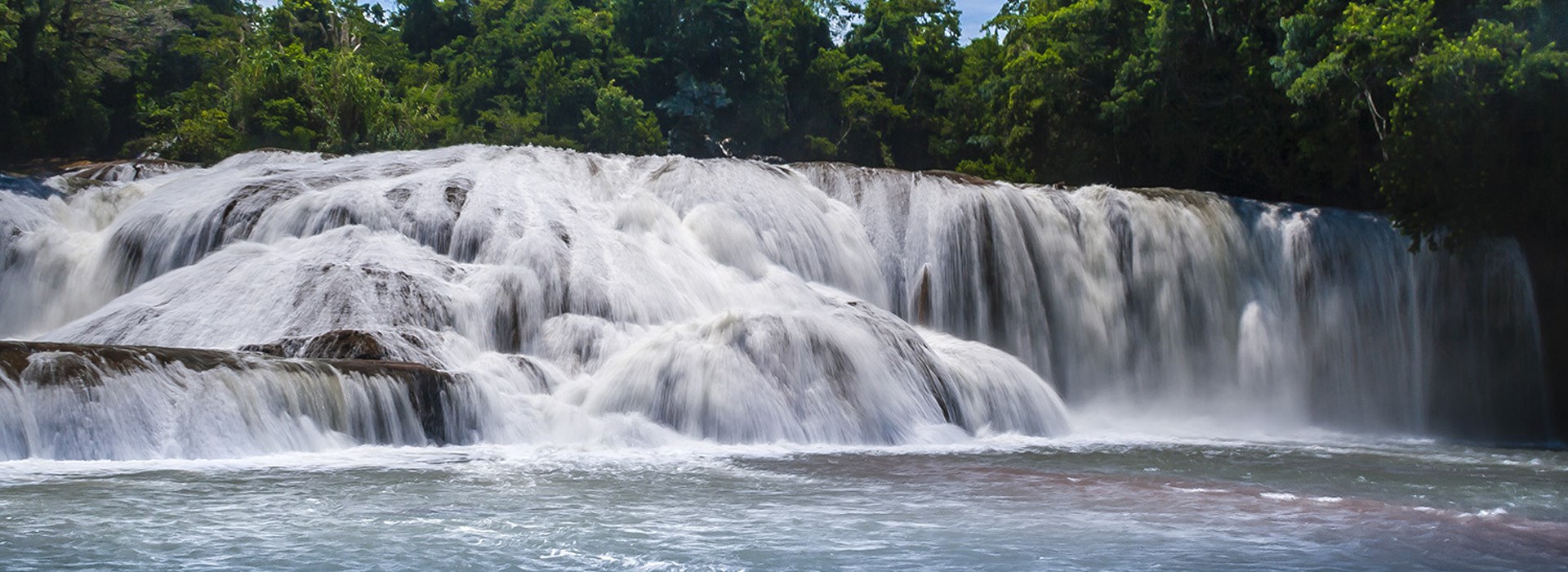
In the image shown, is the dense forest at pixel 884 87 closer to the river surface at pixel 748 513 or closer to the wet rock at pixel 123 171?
the river surface at pixel 748 513

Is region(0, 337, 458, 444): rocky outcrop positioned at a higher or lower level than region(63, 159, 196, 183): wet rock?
lower

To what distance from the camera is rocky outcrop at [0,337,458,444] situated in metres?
9.95

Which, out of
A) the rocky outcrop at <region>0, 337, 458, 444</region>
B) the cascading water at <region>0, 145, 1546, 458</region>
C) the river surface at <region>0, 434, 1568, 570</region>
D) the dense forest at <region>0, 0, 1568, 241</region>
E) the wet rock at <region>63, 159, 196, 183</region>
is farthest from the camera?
the wet rock at <region>63, 159, 196, 183</region>

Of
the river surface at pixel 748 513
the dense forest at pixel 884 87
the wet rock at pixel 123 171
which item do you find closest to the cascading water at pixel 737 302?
the river surface at pixel 748 513

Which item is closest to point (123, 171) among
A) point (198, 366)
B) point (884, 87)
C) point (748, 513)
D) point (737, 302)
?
point (737, 302)

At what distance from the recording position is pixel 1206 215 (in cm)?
1920

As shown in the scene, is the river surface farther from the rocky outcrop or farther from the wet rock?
the wet rock

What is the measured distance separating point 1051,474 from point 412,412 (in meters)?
4.89

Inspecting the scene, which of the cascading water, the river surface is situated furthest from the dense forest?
the river surface

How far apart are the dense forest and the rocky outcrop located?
41.2 feet

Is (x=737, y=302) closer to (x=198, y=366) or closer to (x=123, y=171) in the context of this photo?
(x=198, y=366)

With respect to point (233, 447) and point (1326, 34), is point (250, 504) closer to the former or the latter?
point (233, 447)

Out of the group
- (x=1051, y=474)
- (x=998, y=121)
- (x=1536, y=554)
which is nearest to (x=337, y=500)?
(x=1051, y=474)

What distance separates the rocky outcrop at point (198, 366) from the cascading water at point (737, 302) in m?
0.09
